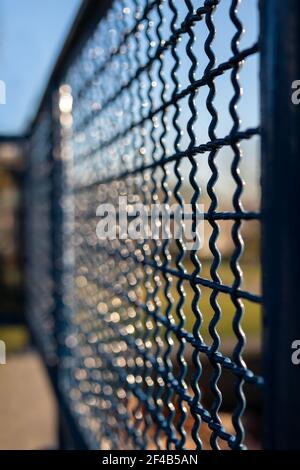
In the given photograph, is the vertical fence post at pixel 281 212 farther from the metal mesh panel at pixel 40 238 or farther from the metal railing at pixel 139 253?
the metal mesh panel at pixel 40 238

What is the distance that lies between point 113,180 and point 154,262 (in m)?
0.52

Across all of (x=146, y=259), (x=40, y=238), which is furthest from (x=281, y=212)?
(x=40, y=238)

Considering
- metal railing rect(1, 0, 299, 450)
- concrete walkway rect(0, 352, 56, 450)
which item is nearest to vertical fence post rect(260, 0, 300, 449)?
metal railing rect(1, 0, 299, 450)

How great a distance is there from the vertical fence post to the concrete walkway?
2261mm

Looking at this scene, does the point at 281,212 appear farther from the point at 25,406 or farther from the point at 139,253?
the point at 25,406

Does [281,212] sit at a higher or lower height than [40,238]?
higher

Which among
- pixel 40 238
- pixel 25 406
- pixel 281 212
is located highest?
pixel 281 212

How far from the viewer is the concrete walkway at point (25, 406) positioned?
3072 mm

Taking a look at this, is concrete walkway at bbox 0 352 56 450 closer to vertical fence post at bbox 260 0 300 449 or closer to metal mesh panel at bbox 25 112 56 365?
metal mesh panel at bbox 25 112 56 365

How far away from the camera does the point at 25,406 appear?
140 inches

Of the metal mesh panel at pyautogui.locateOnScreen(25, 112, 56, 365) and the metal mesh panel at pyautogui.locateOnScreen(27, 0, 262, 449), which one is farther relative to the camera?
the metal mesh panel at pyautogui.locateOnScreen(25, 112, 56, 365)

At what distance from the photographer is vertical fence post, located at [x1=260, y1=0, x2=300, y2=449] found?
80 cm

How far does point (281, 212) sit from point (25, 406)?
9.82ft
